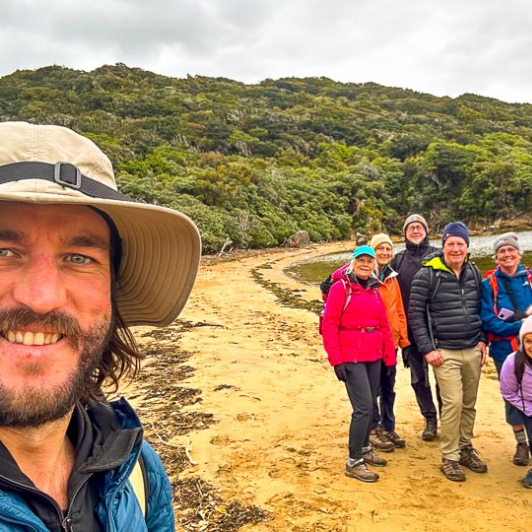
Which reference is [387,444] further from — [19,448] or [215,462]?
[19,448]

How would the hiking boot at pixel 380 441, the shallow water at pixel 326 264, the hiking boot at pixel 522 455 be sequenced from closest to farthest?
the hiking boot at pixel 522 455
the hiking boot at pixel 380 441
the shallow water at pixel 326 264

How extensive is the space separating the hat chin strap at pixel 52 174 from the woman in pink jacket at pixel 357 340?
2.94 metres

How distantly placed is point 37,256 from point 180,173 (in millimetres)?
33650

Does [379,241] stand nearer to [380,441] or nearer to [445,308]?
[445,308]

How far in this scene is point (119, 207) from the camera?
109 cm

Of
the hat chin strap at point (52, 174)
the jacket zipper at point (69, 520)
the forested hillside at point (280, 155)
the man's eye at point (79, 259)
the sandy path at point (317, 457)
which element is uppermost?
the forested hillside at point (280, 155)

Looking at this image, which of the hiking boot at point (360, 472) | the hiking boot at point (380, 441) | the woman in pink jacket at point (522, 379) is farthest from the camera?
the hiking boot at point (380, 441)

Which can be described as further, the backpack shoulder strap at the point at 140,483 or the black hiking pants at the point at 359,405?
the black hiking pants at the point at 359,405

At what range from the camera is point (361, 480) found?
3.66 metres

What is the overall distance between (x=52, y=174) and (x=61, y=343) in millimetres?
364

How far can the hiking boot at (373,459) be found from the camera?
395 centimetres

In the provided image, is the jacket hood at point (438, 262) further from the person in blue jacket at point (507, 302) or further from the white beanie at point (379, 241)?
the white beanie at point (379, 241)

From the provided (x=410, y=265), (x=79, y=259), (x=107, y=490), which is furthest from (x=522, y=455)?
(x=79, y=259)

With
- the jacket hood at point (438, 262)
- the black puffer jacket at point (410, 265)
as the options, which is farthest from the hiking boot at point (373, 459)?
the jacket hood at point (438, 262)
